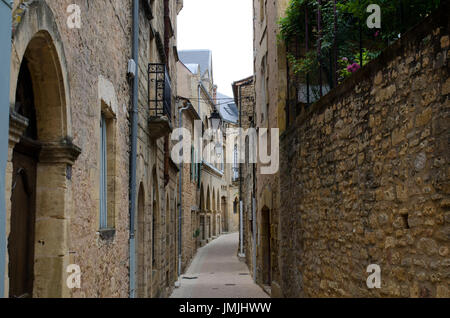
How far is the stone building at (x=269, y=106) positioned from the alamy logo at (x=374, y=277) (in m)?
5.08

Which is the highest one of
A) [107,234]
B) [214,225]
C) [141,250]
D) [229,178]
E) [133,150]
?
[229,178]

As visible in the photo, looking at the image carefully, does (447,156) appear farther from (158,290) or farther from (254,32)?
(254,32)

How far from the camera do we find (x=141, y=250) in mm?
8492

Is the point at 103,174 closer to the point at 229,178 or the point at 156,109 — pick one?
the point at 156,109

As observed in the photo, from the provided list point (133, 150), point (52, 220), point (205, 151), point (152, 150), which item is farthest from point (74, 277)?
point (205, 151)

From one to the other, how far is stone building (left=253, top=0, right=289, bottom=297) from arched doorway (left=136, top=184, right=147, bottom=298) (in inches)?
109

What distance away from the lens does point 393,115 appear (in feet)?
13.8

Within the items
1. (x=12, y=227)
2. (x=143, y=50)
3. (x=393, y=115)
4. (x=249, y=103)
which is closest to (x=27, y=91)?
(x=12, y=227)

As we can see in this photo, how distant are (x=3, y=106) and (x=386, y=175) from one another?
3.10 meters

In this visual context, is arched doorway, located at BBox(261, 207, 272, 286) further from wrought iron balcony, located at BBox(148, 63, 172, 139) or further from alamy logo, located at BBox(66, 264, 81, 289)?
alamy logo, located at BBox(66, 264, 81, 289)

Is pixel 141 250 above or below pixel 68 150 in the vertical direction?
below

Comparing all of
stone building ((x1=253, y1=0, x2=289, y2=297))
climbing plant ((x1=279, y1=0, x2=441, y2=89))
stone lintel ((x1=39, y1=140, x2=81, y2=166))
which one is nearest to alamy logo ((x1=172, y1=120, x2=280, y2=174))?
stone building ((x1=253, y1=0, x2=289, y2=297))

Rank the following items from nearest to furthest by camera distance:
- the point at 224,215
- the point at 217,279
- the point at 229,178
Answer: the point at 217,279 < the point at 224,215 < the point at 229,178
